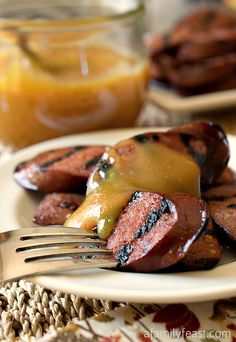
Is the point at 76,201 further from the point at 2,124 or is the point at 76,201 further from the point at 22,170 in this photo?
the point at 2,124

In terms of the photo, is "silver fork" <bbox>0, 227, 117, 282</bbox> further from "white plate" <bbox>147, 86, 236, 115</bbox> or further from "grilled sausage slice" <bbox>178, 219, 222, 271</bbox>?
"white plate" <bbox>147, 86, 236, 115</bbox>

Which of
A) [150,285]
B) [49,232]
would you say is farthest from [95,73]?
[150,285]

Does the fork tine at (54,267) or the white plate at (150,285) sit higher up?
the fork tine at (54,267)

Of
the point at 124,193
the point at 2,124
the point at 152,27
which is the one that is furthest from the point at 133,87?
the point at 152,27

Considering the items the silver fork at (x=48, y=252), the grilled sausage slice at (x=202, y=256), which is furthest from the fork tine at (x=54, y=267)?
the grilled sausage slice at (x=202, y=256)

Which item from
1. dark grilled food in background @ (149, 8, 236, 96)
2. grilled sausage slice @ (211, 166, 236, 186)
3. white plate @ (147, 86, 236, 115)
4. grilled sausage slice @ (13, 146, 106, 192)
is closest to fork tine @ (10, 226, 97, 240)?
grilled sausage slice @ (13, 146, 106, 192)

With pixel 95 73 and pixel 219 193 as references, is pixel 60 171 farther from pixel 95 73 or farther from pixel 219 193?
pixel 95 73

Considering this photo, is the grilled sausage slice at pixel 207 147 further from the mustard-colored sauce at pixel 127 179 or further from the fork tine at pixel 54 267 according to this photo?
the fork tine at pixel 54 267
